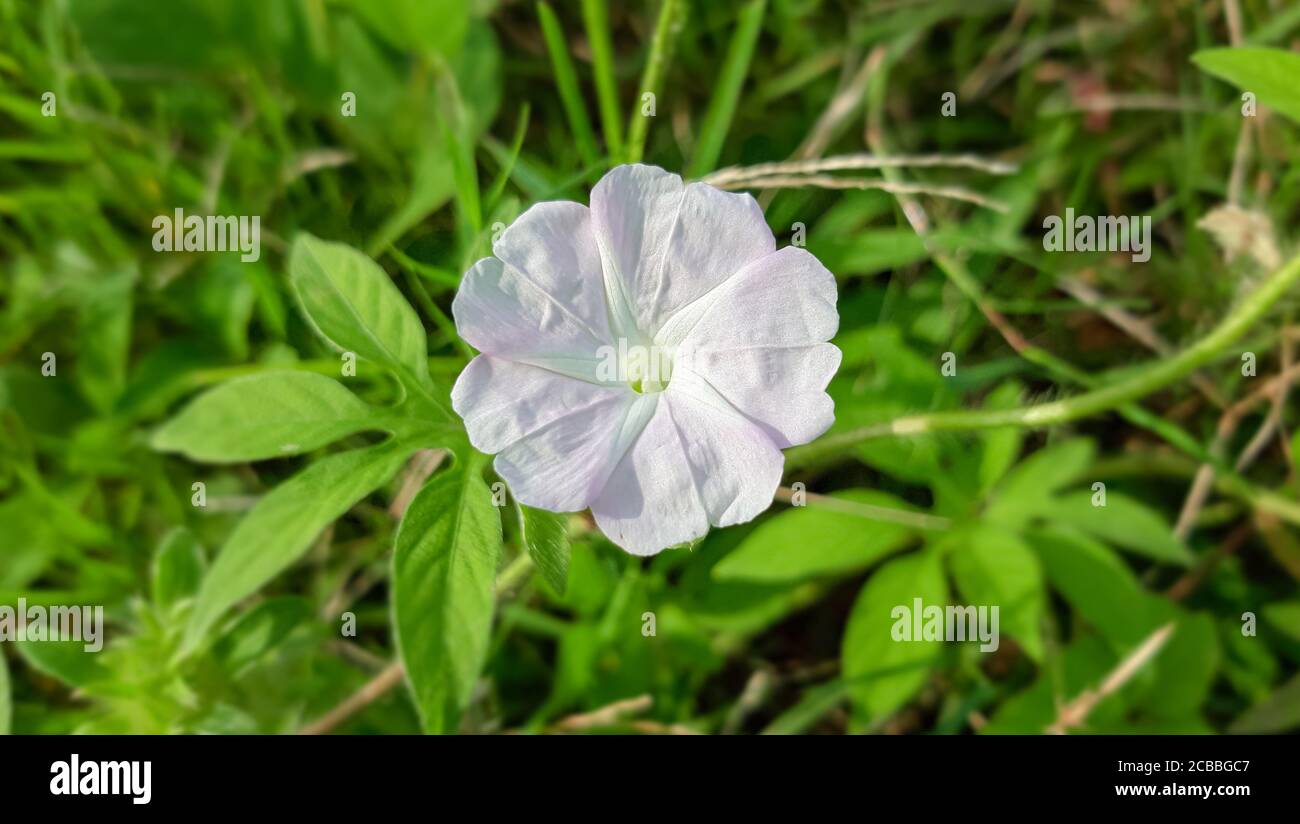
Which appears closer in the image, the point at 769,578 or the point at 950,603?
the point at 769,578

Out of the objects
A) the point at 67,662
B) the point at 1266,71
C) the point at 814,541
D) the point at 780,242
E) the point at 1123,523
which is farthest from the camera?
the point at 1123,523

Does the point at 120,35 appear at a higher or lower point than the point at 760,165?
higher

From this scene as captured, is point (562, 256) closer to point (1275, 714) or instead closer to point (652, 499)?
point (652, 499)

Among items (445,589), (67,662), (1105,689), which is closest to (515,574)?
(445,589)

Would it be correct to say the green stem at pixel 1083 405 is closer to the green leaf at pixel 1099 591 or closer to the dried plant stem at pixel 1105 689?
the green leaf at pixel 1099 591

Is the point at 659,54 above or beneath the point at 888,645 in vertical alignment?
above
